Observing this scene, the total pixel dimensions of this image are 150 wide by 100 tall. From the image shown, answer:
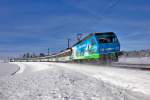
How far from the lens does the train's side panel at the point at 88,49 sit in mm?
28578

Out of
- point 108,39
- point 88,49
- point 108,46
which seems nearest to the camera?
point 108,46

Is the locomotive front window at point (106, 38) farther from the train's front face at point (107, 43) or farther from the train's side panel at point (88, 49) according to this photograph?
the train's side panel at point (88, 49)

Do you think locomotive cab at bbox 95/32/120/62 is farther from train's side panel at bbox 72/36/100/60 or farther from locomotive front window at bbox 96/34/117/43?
train's side panel at bbox 72/36/100/60

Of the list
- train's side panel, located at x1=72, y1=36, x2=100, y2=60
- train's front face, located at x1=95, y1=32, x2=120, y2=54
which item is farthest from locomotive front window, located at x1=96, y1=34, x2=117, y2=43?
train's side panel, located at x1=72, y1=36, x2=100, y2=60

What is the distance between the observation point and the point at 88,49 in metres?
30.9

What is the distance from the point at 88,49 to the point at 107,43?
3.09m

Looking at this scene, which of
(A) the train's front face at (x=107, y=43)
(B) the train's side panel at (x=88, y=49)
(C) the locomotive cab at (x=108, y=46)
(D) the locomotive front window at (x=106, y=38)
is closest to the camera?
(C) the locomotive cab at (x=108, y=46)

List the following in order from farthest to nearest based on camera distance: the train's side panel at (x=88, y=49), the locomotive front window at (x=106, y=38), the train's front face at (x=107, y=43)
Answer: the train's side panel at (x=88, y=49)
the locomotive front window at (x=106, y=38)
the train's front face at (x=107, y=43)

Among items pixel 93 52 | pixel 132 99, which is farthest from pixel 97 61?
pixel 132 99

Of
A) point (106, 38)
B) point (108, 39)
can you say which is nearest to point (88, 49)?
point (106, 38)

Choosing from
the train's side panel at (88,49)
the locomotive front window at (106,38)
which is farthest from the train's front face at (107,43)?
the train's side panel at (88,49)

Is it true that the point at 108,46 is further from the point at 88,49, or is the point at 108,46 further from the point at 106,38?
the point at 88,49

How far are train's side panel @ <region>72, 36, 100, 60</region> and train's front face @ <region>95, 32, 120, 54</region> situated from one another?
518 mm

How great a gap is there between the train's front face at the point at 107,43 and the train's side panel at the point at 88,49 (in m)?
0.52
